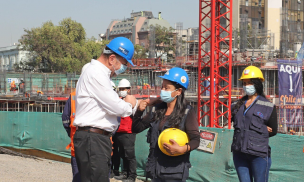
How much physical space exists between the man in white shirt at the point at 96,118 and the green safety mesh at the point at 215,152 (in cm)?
415

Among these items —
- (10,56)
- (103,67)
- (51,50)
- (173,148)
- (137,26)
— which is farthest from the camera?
(137,26)

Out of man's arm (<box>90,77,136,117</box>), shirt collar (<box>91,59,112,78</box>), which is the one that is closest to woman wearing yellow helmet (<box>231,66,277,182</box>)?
man's arm (<box>90,77,136,117</box>)

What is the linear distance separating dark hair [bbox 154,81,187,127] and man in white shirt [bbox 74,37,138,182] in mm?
537

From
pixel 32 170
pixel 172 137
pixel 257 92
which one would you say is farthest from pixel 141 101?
pixel 32 170

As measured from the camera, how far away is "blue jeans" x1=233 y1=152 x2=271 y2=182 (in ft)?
17.9

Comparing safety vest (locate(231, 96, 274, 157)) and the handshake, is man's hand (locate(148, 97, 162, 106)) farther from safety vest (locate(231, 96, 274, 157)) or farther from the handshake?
safety vest (locate(231, 96, 274, 157))

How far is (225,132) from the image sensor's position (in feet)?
26.8

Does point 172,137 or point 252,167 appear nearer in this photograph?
point 172,137

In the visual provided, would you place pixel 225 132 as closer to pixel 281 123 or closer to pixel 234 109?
pixel 234 109

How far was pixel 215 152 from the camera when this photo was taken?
8.36 m

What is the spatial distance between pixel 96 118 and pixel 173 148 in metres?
0.81

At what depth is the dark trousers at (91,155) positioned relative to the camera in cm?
412

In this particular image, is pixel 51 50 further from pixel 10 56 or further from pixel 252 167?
pixel 252 167

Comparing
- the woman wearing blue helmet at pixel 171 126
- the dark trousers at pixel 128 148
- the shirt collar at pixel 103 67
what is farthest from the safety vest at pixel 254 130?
the dark trousers at pixel 128 148
